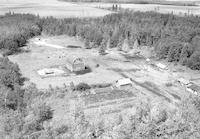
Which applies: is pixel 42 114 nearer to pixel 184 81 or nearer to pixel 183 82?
pixel 183 82

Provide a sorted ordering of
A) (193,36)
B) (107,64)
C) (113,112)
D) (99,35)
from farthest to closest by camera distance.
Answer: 1. (99,35)
2. (193,36)
3. (107,64)
4. (113,112)

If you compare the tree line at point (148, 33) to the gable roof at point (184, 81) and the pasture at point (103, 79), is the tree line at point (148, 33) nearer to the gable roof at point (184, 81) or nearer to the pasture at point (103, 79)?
the pasture at point (103, 79)

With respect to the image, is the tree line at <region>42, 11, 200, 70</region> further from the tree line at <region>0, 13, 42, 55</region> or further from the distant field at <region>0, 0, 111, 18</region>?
the distant field at <region>0, 0, 111, 18</region>

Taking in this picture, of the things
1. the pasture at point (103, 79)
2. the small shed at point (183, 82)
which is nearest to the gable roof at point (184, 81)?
the small shed at point (183, 82)

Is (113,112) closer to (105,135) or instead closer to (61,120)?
(61,120)

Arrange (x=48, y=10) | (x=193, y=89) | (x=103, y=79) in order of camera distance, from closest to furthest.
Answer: (x=193, y=89) → (x=103, y=79) → (x=48, y=10)

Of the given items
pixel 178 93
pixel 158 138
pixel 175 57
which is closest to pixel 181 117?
pixel 158 138

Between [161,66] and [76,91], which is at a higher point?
[161,66]

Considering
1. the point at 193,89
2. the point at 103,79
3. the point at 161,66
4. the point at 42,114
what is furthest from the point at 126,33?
the point at 42,114

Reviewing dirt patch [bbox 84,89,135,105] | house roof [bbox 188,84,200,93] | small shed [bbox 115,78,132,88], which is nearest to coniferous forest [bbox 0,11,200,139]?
dirt patch [bbox 84,89,135,105]

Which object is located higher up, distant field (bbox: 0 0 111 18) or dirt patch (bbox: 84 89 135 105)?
distant field (bbox: 0 0 111 18)

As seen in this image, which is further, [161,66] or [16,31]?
[16,31]
